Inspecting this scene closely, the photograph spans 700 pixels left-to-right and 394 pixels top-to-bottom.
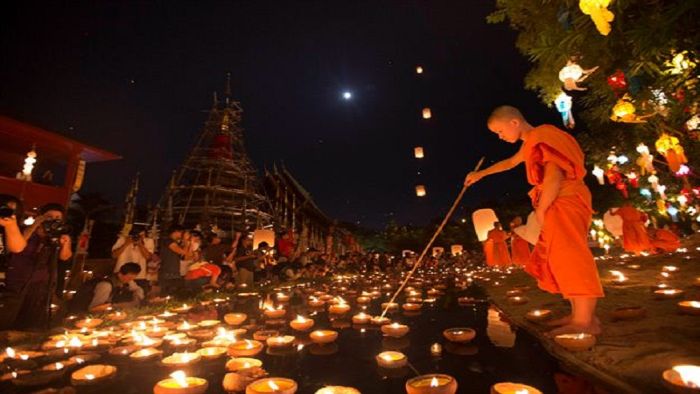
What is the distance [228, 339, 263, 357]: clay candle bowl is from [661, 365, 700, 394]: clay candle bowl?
2.74 m

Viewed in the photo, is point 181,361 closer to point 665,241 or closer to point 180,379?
point 180,379

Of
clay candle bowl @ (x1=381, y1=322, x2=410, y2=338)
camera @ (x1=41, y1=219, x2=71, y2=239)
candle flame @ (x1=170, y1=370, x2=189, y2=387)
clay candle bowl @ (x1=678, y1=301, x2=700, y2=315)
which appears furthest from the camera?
camera @ (x1=41, y1=219, x2=71, y2=239)

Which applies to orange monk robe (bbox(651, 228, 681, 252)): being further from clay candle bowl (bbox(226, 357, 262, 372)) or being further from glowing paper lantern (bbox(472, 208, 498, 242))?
clay candle bowl (bbox(226, 357, 262, 372))

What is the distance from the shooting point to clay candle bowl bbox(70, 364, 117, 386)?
2424mm

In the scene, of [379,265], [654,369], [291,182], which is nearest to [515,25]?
[654,369]

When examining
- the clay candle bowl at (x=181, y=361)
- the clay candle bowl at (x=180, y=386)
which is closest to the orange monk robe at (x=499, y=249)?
the clay candle bowl at (x=181, y=361)

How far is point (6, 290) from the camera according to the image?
4.10 m

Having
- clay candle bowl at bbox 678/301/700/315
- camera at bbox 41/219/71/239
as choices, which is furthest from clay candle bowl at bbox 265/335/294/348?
clay candle bowl at bbox 678/301/700/315

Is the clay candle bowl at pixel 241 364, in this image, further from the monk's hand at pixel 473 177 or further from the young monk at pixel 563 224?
the monk's hand at pixel 473 177

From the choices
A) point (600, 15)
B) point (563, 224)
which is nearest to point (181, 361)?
point (563, 224)

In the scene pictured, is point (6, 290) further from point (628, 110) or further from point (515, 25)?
point (628, 110)

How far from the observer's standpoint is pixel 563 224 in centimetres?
312

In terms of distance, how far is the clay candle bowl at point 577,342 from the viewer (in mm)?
2539

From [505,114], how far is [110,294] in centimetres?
650
